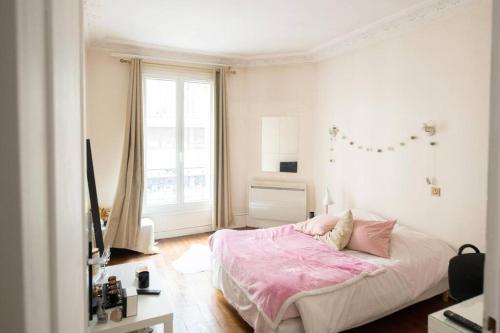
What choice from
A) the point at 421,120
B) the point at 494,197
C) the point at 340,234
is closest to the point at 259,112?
the point at 421,120

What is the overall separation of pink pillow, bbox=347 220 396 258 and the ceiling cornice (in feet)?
6.88

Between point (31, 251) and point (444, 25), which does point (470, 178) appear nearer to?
point (444, 25)

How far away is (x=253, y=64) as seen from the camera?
16.7 ft

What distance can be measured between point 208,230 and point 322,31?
3.35m

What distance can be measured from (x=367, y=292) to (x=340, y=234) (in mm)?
819

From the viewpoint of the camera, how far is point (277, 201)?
4.95 meters

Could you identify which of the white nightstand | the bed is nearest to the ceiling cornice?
the bed

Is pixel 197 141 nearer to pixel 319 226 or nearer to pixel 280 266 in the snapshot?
pixel 319 226

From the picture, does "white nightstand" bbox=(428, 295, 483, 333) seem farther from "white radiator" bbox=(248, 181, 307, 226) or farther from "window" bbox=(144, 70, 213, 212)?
"window" bbox=(144, 70, 213, 212)

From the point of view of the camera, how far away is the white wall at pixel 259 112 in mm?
4926

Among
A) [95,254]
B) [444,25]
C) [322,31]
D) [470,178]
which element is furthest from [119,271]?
[444,25]

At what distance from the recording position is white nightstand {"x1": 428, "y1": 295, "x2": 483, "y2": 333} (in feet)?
5.12

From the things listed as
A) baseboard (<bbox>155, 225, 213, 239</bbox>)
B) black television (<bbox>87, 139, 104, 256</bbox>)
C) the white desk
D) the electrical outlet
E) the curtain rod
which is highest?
the curtain rod

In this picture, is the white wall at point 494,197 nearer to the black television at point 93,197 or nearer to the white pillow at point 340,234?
the black television at point 93,197
